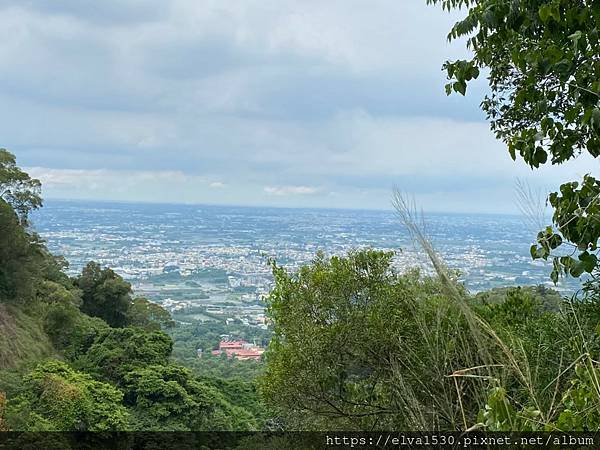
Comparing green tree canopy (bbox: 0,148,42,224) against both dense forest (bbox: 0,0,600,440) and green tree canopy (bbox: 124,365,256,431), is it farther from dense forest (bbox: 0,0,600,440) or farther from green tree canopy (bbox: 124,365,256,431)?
green tree canopy (bbox: 124,365,256,431)

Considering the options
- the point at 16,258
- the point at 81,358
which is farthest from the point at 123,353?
the point at 16,258

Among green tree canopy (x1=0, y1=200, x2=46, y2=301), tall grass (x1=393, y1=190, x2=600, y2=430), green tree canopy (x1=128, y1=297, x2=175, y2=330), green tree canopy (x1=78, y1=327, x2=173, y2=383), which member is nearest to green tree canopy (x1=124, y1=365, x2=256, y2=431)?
green tree canopy (x1=78, y1=327, x2=173, y2=383)

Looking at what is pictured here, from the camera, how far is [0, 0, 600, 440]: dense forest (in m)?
1.52

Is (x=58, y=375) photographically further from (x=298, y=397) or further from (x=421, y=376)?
(x=421, y=376)

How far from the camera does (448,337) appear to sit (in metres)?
2.93

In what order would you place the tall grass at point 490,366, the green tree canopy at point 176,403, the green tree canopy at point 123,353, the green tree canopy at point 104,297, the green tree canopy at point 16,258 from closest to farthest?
the tall grass at point 490,366
the green tree canopy at point 176,403
the green tree canopy at point 123,353
the green tree canopy at point 16,258
the green tree canopy at point 104,297

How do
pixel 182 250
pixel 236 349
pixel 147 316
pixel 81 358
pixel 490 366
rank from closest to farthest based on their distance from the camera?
pixel 490 366, pixel 81 358, pixel 236 349, pixel 147 316, pixel 182 250

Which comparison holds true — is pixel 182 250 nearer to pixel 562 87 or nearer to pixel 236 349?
pixel 236 349

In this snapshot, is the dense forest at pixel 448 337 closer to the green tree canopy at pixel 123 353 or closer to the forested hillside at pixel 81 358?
the forested hillside at pixel 81 358

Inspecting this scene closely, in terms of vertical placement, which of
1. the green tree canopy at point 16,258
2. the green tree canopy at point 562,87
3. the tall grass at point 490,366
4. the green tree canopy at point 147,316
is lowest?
the green tree canopy at point 147,316

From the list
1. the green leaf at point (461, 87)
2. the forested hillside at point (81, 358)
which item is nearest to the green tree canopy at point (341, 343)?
the green leaf at point (461, 87)

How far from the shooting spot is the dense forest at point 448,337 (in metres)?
1.52

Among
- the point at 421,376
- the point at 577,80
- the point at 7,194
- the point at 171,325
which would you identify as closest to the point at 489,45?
the point at 577,80

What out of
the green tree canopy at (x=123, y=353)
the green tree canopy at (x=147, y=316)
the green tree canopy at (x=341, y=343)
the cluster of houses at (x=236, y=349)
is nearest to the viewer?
the green tree canopy at (x=341, y=343)
